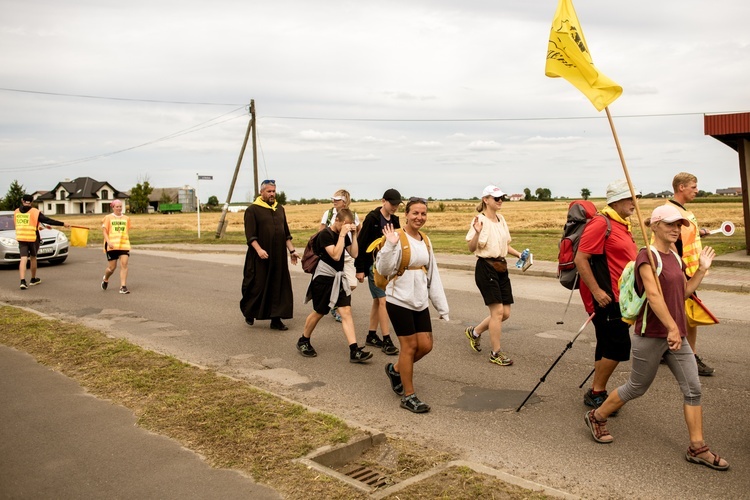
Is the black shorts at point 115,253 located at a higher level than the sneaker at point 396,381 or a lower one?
higher

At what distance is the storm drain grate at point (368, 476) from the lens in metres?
4.19

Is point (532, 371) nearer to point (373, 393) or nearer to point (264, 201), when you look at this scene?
point (373, 393)

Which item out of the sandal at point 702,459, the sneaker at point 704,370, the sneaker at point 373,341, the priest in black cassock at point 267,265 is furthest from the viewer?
the priest in black cassock at point 267,265

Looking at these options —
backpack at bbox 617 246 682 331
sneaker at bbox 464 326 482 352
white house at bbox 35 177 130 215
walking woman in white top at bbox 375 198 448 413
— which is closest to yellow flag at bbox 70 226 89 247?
sneaker at bbox 464 326 482 352

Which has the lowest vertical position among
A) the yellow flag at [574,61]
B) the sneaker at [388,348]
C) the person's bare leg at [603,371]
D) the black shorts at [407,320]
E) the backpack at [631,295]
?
the sneaker at [388,348]

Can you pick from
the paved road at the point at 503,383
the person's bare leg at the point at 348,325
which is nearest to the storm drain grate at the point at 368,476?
the paved road at the point at 503,383

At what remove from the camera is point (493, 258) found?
7.17 meters

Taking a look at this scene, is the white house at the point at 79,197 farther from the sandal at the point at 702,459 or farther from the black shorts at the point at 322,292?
the sandal at the point at 702,459

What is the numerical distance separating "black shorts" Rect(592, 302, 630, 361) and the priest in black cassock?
4.54 meters

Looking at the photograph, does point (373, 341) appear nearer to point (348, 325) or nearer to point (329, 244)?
point (348, 325)

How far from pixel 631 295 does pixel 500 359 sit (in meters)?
2.70

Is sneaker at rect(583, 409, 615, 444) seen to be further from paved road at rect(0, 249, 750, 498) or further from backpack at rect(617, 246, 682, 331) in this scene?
backpack at rect(617, 246, 682, 331)

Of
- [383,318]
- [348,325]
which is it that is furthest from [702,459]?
[383,318]

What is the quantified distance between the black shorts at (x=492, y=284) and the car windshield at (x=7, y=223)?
50.0ft
